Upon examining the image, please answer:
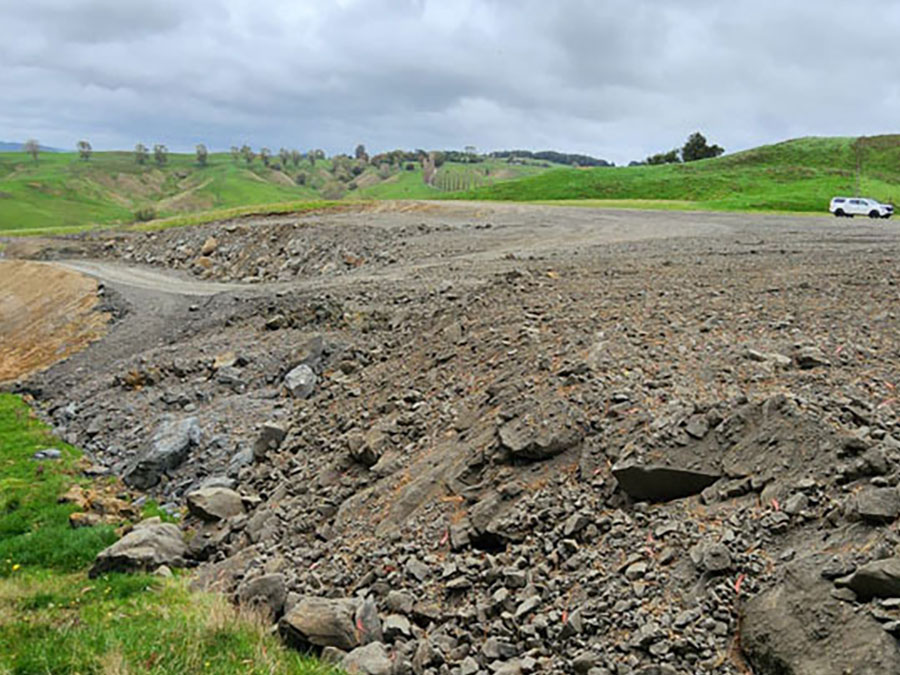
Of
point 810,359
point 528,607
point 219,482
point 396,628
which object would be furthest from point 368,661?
point 219,482

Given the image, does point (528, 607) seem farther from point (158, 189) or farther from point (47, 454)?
point (158, 189)

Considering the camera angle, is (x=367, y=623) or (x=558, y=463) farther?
(x=558, y=463)

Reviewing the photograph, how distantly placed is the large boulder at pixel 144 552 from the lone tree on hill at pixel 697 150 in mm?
91393

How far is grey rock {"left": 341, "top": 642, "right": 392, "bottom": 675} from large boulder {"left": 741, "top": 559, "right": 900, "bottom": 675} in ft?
9.41

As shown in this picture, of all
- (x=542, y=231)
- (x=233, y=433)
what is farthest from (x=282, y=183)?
(x=233, y=433)

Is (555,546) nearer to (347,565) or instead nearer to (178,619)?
(347,565)

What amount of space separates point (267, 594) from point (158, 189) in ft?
664

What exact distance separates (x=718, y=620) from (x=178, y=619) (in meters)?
5.11

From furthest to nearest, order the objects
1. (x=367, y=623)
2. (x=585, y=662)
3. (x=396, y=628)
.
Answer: (x=367, y=623) < (x=396, y=628) < (x=585, y=662)

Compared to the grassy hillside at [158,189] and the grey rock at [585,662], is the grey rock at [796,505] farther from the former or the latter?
the grassy hillside at [158,189]

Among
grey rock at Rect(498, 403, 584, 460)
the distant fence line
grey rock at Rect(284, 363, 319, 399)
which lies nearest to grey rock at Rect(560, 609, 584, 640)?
grey rock at Rect(498, 403, 584, 460)

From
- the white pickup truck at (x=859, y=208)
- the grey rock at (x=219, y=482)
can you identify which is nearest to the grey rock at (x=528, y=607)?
the grey rock at (x=219, y=482)

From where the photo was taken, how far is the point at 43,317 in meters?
26.9

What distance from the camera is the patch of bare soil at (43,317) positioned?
22.5 metres
